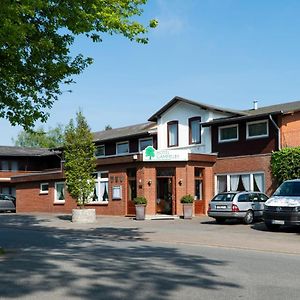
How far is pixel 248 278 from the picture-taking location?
32.0 feet

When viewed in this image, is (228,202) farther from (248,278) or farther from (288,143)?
(248,278)

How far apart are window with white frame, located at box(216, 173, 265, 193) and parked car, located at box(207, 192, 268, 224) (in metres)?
4.43

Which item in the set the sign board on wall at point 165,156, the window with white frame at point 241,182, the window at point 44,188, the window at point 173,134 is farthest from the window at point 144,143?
the window at point 44,188

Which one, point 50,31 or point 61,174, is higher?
point 50,31

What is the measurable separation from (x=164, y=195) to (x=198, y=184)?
2.18 meters

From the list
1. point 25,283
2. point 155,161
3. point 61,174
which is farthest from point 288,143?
point 25,283

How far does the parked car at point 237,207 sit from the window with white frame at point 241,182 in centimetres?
443

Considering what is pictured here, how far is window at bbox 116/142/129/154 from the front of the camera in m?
39.4

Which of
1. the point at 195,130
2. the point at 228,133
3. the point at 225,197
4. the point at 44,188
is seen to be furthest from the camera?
the point at 44,188

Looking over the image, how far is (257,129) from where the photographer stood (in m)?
31.0

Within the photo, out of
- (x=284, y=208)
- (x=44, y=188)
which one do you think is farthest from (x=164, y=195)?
(x=44, y=188)

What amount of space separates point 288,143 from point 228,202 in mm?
6929

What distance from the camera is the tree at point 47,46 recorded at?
43.1 feet

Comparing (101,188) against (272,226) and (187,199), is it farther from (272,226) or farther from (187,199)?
(272,226)
